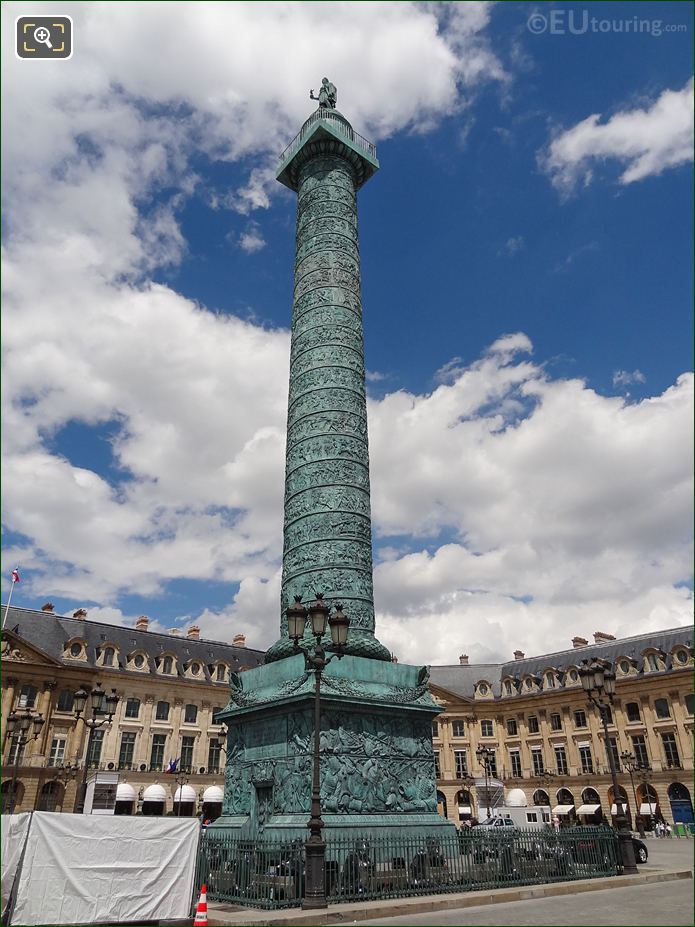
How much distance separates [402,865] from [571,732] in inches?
1449

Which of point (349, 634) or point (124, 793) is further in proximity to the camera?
point (124, 793)

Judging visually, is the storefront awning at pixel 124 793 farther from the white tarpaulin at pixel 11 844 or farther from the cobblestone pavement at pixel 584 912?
the white tarpaulin at pixel 11 844

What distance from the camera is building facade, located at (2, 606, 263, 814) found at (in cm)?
3591

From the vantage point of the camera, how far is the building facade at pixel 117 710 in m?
35.9

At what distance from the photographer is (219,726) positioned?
141ft

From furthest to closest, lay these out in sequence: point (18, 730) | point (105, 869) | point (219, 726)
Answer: point (219, 726) < point (18, 730) < point (105, 869)

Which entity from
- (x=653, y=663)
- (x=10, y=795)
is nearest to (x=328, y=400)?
(x=10, y=795)

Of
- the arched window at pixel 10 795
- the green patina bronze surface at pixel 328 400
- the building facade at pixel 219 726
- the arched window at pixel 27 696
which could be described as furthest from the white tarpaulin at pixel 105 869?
the arched window at pixel 27 696

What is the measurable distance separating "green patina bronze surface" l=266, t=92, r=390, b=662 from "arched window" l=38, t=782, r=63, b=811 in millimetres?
26439

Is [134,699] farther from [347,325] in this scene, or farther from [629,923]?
[629,923]

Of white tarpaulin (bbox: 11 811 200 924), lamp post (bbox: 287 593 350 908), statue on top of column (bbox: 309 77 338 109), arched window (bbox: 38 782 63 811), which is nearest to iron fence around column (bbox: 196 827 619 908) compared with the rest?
lamp post (bbox: 287 593 350 908)

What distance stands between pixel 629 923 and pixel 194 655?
40599 millimetres

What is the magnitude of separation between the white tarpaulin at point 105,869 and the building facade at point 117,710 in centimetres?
2806

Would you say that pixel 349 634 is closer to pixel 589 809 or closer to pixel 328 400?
pixel 328 400
